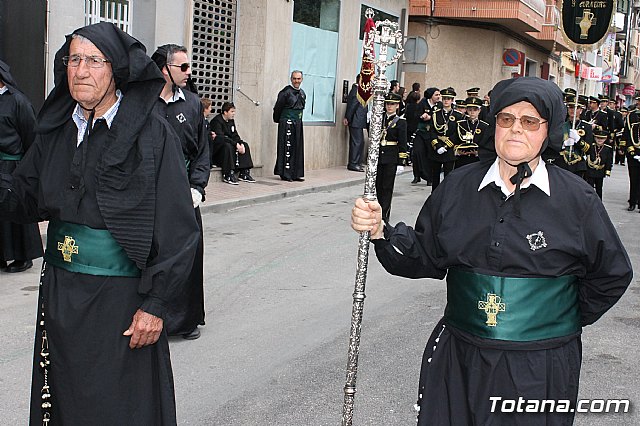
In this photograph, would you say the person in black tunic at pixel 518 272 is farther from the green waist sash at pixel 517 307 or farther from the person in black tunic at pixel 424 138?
the person in black tunic at pixel 424 138

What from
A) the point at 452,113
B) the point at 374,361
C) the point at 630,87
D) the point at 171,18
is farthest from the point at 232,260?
the point at 630,87

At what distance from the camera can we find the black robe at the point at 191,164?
6477 millimetres

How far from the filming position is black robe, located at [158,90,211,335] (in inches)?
255

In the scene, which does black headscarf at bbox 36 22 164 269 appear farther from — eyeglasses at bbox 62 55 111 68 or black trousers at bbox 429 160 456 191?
black trousers at bbox 429 160 456 191

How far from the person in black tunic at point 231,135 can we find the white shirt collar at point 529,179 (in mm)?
12767

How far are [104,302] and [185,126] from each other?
10.0ft

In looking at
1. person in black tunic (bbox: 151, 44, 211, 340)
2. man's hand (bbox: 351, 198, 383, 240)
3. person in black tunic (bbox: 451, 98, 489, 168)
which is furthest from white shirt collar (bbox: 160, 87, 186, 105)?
person in black tunic (bbox: 451, 98, 489, 168)

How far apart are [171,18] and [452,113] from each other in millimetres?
6596

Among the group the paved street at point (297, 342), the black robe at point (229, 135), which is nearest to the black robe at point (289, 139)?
the black robe at point (229, 135)

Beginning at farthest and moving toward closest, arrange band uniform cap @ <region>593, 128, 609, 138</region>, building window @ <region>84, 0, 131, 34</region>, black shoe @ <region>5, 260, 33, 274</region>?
1. band uniform cap @ <region>593, 128, 609, 138</region>
2. building window @ <region>84, 0, 131, 34</region>
3. black shoe @ <region>5, 260, 33, 274</region>

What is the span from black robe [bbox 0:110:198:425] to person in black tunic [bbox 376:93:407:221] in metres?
9.59

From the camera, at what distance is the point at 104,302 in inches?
141

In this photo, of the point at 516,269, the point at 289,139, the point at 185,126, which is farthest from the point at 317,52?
the point at 516,269

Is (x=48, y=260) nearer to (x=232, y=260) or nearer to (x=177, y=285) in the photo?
(x=177, y=285)
